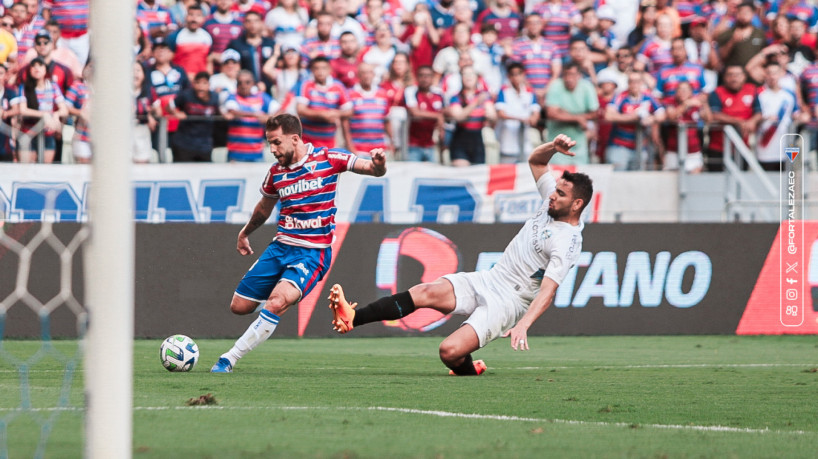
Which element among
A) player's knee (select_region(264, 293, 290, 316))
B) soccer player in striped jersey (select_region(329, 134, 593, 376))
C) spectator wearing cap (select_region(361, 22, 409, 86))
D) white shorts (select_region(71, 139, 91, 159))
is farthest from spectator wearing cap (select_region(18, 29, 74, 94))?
soccer player in striped jersey (select_region(329, 134, 593, 376))

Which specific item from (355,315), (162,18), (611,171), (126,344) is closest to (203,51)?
(162,18)

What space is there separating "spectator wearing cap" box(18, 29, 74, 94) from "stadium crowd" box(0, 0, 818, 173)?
2cm

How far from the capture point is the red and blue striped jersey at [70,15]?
46.1 feet

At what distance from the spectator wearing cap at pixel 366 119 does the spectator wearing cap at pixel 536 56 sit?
7.99 ft

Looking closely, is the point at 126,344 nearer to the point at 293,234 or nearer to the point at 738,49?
the point at 293,234

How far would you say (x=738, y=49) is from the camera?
54.3 ft

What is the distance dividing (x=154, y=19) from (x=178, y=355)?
24.0ft

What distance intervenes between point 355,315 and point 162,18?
7.43 m

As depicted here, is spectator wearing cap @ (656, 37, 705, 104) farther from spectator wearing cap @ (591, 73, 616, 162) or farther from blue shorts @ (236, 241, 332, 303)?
blue shorts @ (236, 241, 332, 303)

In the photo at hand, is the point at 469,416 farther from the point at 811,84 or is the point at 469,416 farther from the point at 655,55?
the point at 811,84

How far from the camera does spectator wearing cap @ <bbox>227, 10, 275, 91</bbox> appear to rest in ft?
47.7

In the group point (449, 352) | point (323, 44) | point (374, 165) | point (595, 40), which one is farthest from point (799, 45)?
point (374, 165)

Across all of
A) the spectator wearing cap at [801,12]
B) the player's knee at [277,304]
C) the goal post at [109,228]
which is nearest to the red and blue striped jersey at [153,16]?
the player's knee at [277,304]

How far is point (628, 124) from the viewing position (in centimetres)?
1509
